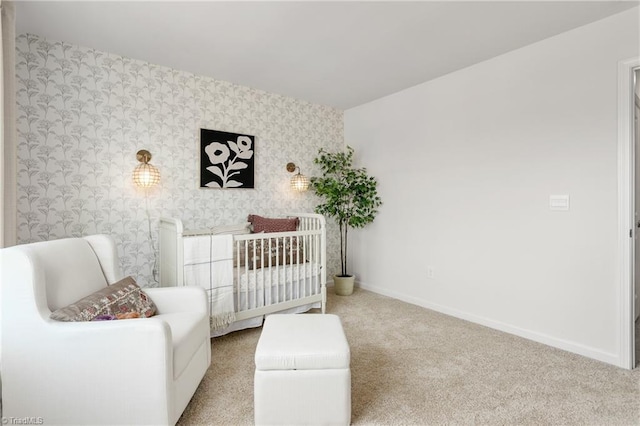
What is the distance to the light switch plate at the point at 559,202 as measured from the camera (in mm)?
2352

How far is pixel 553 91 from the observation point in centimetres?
241

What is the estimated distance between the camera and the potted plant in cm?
378

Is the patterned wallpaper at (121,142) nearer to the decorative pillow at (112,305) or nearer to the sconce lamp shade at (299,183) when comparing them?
the sconce lamp shade at (299,183)

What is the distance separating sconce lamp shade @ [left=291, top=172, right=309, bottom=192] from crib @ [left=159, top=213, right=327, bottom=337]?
519 millimetres

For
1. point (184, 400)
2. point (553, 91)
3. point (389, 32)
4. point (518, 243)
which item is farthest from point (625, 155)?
point (184, 400)

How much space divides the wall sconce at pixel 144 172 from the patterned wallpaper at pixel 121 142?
6 centimetres

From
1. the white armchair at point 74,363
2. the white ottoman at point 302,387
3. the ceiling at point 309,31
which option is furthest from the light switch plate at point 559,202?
the white armchair at point 74,363

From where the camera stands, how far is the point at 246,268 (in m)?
2.59

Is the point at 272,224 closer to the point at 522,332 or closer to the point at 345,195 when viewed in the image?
the point at 345,195

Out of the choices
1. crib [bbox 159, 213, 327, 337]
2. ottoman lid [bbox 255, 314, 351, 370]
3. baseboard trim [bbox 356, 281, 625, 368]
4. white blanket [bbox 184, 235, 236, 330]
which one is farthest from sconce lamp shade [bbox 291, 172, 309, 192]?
ottoman lid [bbox 255, 314, 351, 370]

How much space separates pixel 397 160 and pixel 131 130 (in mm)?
2700

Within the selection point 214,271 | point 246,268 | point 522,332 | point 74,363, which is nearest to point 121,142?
point 214,271

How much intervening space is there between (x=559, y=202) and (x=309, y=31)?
2.27 metres

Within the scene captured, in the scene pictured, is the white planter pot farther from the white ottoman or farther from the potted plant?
the white ottoman
